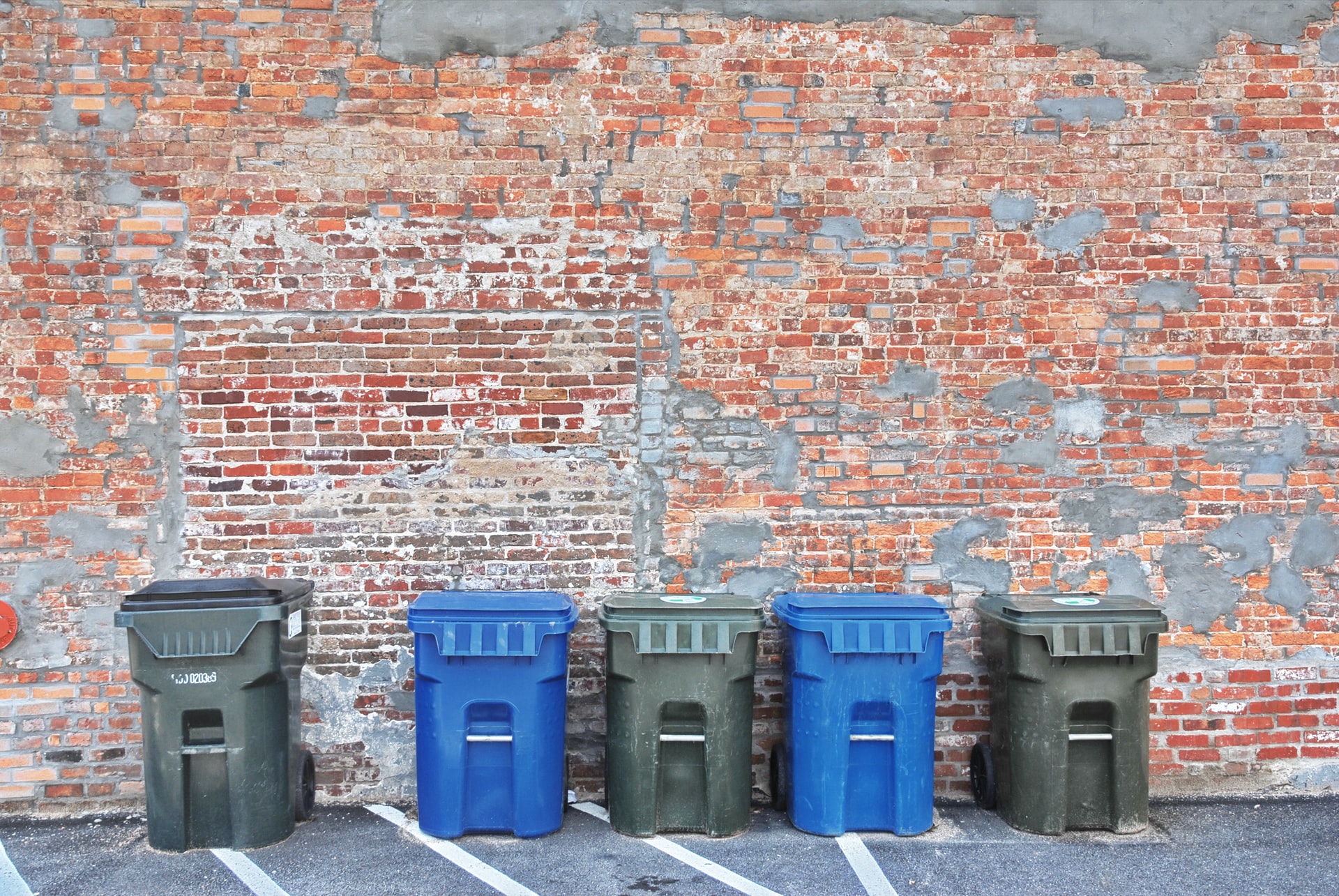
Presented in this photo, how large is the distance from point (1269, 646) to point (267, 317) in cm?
517

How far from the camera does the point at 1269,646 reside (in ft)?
15.1

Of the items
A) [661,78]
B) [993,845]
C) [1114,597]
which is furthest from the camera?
[661,78]

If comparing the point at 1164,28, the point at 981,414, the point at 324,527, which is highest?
the point at 1164,28

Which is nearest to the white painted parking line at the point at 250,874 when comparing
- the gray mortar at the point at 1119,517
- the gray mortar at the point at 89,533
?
the gray mortar at the point at 89,533

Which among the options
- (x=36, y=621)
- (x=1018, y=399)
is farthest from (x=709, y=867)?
(x=36, y=621)

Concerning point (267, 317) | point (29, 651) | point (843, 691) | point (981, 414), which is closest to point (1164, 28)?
point (981, 414)

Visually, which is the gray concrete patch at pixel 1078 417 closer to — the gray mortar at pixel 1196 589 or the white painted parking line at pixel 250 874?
the gray mortar at pixel 1196 589

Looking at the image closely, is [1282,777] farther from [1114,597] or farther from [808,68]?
[808,68]

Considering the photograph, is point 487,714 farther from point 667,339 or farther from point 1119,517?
point 1119,517

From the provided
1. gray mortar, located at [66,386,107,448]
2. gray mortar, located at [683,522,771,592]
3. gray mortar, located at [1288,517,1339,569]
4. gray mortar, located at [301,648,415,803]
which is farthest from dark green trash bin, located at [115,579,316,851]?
gray mortar, located at [1288,517,1339,569]

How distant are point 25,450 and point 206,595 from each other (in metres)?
1.39

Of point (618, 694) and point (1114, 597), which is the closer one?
point (618, 694)

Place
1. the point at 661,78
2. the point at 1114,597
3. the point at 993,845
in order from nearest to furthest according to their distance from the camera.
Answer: the point at 993,845, the point at 1114,597, the point at 661,78

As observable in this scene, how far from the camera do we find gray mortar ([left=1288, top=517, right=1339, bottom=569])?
4629 mm
